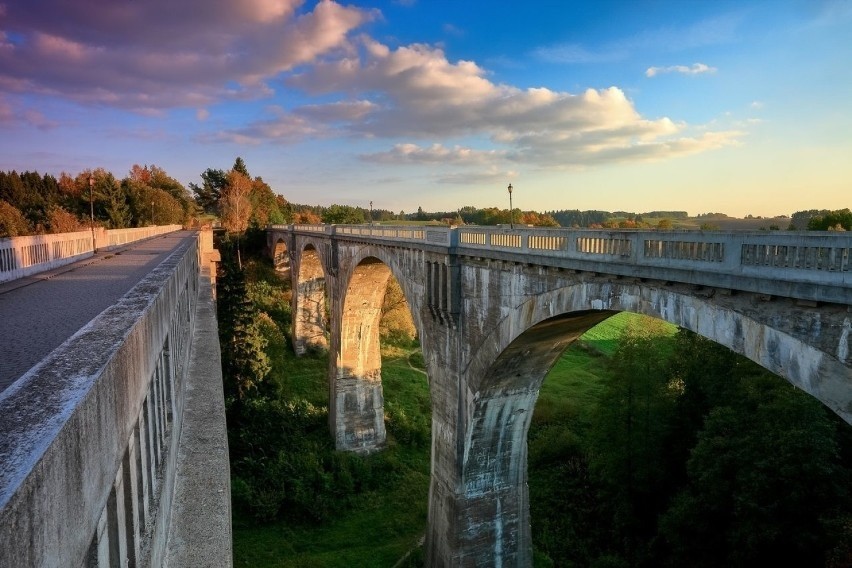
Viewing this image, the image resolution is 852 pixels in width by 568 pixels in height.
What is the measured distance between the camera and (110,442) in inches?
110

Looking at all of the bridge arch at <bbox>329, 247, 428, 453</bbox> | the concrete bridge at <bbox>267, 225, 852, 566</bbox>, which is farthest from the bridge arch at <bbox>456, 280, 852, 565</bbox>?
the bridge arch at <bbox>329, 247, 428, 453</bbox>

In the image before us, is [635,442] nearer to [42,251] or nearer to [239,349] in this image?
[239,349]

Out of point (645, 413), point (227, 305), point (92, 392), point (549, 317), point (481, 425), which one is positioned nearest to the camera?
point (92, 392)

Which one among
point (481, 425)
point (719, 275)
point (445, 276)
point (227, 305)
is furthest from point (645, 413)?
point (227, 305)

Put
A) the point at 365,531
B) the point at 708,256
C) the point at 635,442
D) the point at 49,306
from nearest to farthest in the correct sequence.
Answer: the point at 708,256
the point at 49,306
the point at 635,442
the point at 365,531

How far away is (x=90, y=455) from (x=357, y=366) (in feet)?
98.2

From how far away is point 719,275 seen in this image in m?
8.68

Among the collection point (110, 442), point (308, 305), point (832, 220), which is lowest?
point (308, 305)

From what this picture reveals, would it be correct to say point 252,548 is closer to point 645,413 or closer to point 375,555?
point 375,555

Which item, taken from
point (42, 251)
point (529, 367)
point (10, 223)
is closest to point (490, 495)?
point (529, 367)

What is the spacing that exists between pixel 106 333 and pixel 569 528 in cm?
2456

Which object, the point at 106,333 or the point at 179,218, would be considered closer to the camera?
the point at 106,333

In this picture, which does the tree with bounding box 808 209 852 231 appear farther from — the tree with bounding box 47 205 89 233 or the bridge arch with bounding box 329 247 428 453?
the tree with bounding box 47 205 89 233

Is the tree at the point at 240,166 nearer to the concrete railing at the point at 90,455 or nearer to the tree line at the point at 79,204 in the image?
the tree line at the point at 79,204
